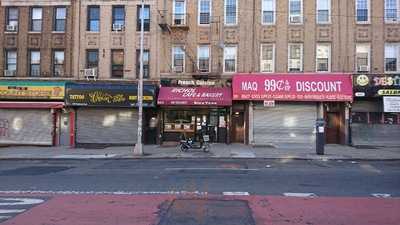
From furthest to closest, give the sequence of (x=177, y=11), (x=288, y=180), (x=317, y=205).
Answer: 1. (x=177, y=11)
2. (x=288, y=180)
3. (x=317, y=205)

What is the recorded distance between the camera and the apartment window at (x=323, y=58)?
98.9 ft

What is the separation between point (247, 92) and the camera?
2956 centimetres

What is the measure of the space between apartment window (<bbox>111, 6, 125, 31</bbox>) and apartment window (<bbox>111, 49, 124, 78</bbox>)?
141 cm

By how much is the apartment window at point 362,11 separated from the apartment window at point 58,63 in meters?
18.1

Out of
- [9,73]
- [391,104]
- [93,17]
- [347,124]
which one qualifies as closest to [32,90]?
[9,73]

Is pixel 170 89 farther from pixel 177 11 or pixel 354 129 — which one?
pixel 354 129

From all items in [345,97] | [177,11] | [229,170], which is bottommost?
[229,170]

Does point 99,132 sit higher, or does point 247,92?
point 247,92

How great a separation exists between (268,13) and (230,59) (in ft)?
11.8

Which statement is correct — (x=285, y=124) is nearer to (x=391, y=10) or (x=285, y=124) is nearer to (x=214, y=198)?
(x=391, y=10)

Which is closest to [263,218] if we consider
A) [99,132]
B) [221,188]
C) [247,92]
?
[221,188]

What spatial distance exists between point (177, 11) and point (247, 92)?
6.68m

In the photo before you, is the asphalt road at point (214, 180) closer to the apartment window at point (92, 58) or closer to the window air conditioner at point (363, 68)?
the window air conditioner at point (363, 68)

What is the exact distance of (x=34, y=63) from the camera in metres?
32.2
